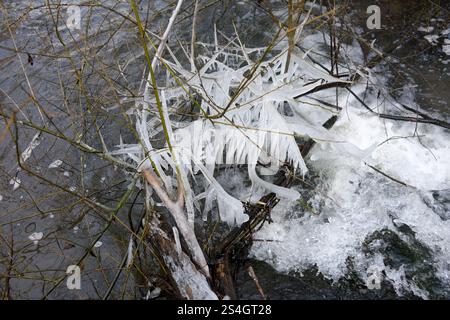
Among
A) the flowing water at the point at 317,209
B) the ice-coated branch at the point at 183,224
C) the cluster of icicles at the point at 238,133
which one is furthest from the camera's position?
the cluster of icicles at the point at 238,133

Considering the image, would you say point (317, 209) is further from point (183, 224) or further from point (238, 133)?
point (183, 224)

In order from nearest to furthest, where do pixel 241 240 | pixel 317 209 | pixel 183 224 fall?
1. pixel 183 224
2. pixel 241 240
3. pixel 317 209

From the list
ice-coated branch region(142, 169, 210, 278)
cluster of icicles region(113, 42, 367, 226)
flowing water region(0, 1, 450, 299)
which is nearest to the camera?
ice-coated branch region(142, 169, 210, 278)

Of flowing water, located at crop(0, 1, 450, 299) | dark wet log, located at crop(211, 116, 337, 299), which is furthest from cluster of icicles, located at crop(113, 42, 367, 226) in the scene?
flowing water, located at crop(0, 1, 450, 299)

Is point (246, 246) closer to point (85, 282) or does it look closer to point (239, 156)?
point (239, 156)

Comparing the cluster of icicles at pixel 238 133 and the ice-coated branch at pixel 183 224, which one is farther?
the cluster of icicles at pixel 238 133

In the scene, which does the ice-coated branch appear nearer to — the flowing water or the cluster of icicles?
the cluster of icicles

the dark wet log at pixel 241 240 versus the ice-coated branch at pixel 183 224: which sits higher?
the ice-coated branch at pixel 183 224

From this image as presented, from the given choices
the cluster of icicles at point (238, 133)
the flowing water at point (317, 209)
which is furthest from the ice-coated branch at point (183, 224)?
the flowing water at point (317, 209)

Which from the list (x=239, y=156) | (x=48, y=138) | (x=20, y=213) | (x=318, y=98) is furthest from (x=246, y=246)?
(x=48, y=138)

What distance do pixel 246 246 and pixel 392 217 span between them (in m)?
1.15

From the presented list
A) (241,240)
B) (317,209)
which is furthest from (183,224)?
(317,209)

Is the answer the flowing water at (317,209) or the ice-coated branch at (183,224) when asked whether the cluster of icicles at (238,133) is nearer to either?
the ice-coated branch at (183,224)

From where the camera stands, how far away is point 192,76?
3.43 m
